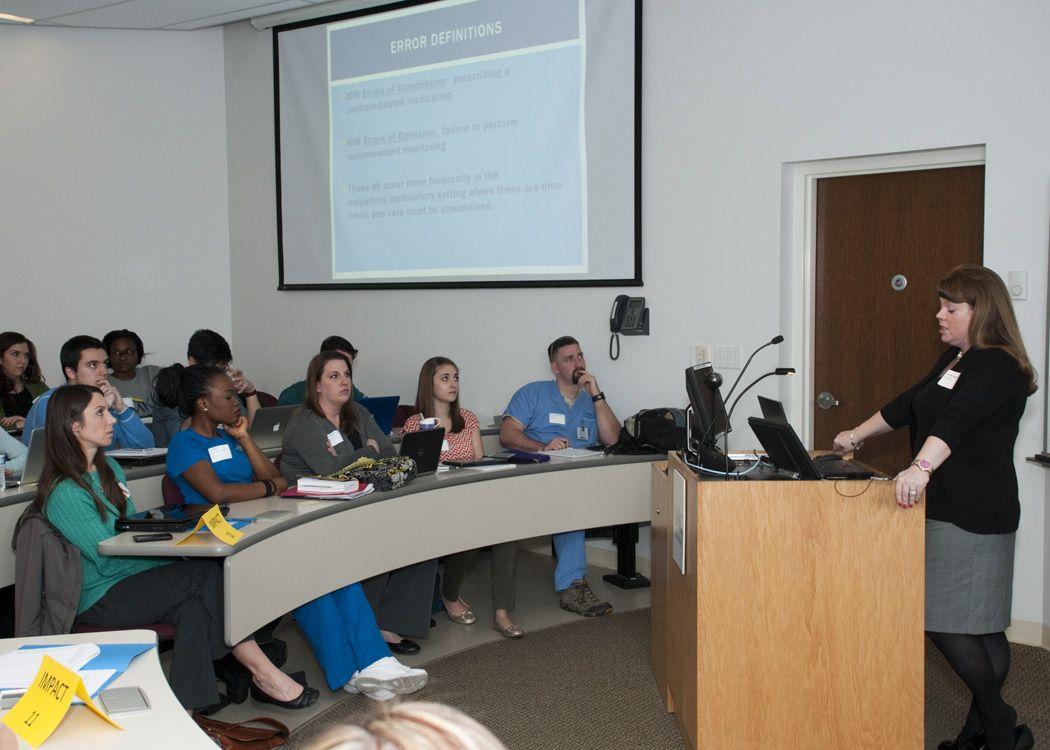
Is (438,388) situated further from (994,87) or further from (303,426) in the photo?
(994,87)

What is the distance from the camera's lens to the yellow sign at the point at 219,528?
3064mm

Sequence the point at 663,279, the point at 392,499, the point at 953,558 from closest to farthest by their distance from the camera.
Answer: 1. the point at 953,558
2. the point at 392,499
3. the point at 663,279

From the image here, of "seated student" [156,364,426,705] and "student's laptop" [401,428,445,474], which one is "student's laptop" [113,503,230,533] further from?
"student's laptop" [401,428,445,474]

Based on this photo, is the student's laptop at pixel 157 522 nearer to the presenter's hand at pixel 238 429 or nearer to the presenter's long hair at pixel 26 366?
the presenter's hand at pixel 238 429

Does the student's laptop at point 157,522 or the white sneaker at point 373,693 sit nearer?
the student's laptop at point 157,522

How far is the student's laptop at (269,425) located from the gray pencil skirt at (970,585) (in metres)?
2.69

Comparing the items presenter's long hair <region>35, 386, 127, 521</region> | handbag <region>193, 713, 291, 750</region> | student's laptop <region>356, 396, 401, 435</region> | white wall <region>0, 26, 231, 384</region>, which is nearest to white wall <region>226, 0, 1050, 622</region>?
student's laptop <region>356, 396, 401, 435</region>

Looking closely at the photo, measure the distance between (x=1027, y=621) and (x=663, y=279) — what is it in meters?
2.27

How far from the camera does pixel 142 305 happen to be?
6.75m

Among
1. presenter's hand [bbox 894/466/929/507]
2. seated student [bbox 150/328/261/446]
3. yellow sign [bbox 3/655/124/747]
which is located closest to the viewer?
yellow sign [bbox 3/655/124/747]

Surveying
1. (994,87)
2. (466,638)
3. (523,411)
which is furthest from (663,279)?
(466,638)

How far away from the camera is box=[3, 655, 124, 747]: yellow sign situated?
1709 millimetres

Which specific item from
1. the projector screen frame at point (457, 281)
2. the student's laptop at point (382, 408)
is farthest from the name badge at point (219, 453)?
the projector screen frame at point (457, 281)

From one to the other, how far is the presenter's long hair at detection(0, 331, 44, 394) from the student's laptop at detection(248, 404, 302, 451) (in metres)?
1.82
